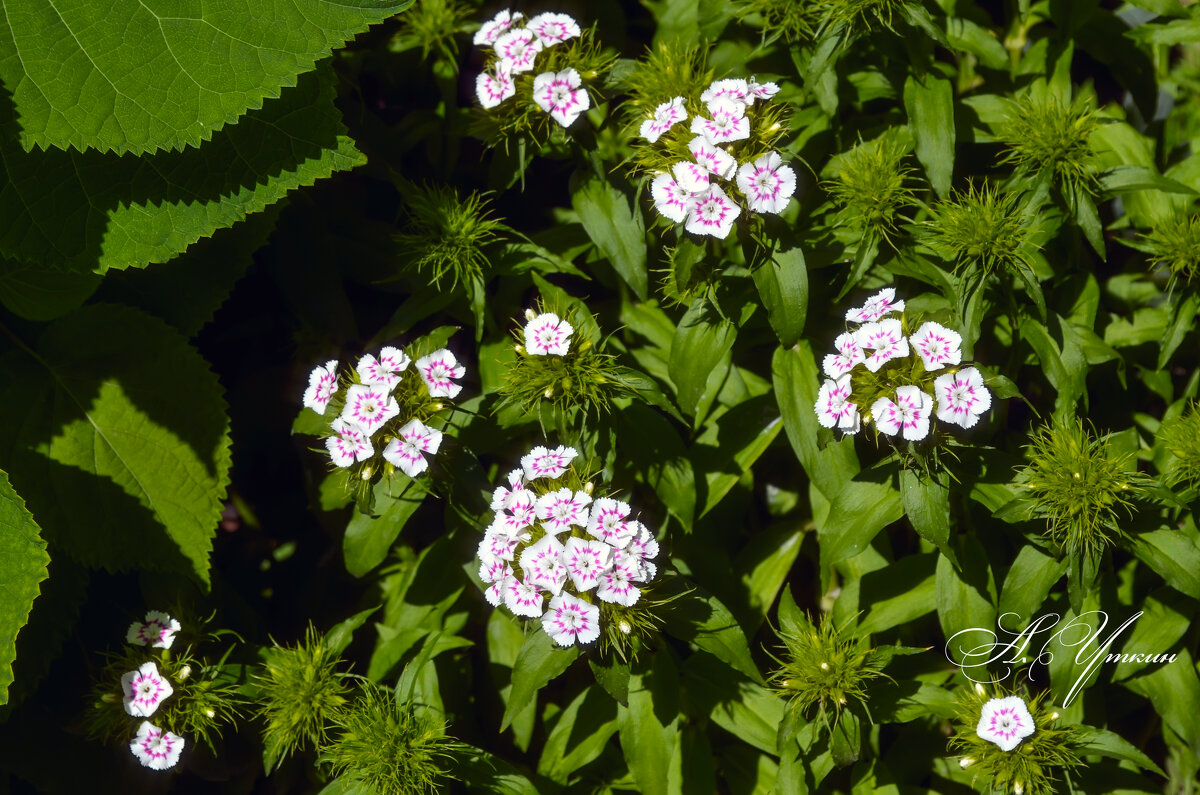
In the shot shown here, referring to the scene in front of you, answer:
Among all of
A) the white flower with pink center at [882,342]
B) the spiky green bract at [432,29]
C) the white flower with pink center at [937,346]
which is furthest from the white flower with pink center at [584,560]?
the spiky green bract at [432,29]

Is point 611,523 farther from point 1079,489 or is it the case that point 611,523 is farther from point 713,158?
point 1079,489

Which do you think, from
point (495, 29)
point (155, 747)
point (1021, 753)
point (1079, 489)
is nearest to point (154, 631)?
point (155, 747)

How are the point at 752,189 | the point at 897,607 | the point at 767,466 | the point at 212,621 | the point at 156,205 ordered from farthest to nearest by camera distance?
1. the point at 767,466
2. the point at 212,621
3. the point at 897,607
4. the point at 156,205
5. the point at 752,189

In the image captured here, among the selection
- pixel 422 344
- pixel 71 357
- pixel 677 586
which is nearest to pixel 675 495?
pixel 677 586

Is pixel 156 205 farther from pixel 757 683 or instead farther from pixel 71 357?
pixel 757 683

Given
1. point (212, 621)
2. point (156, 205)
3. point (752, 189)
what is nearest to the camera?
point (752, 189)

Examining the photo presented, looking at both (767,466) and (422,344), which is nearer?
(422,344)

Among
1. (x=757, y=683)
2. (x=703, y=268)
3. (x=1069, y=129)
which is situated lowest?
(x=757, y=683)
